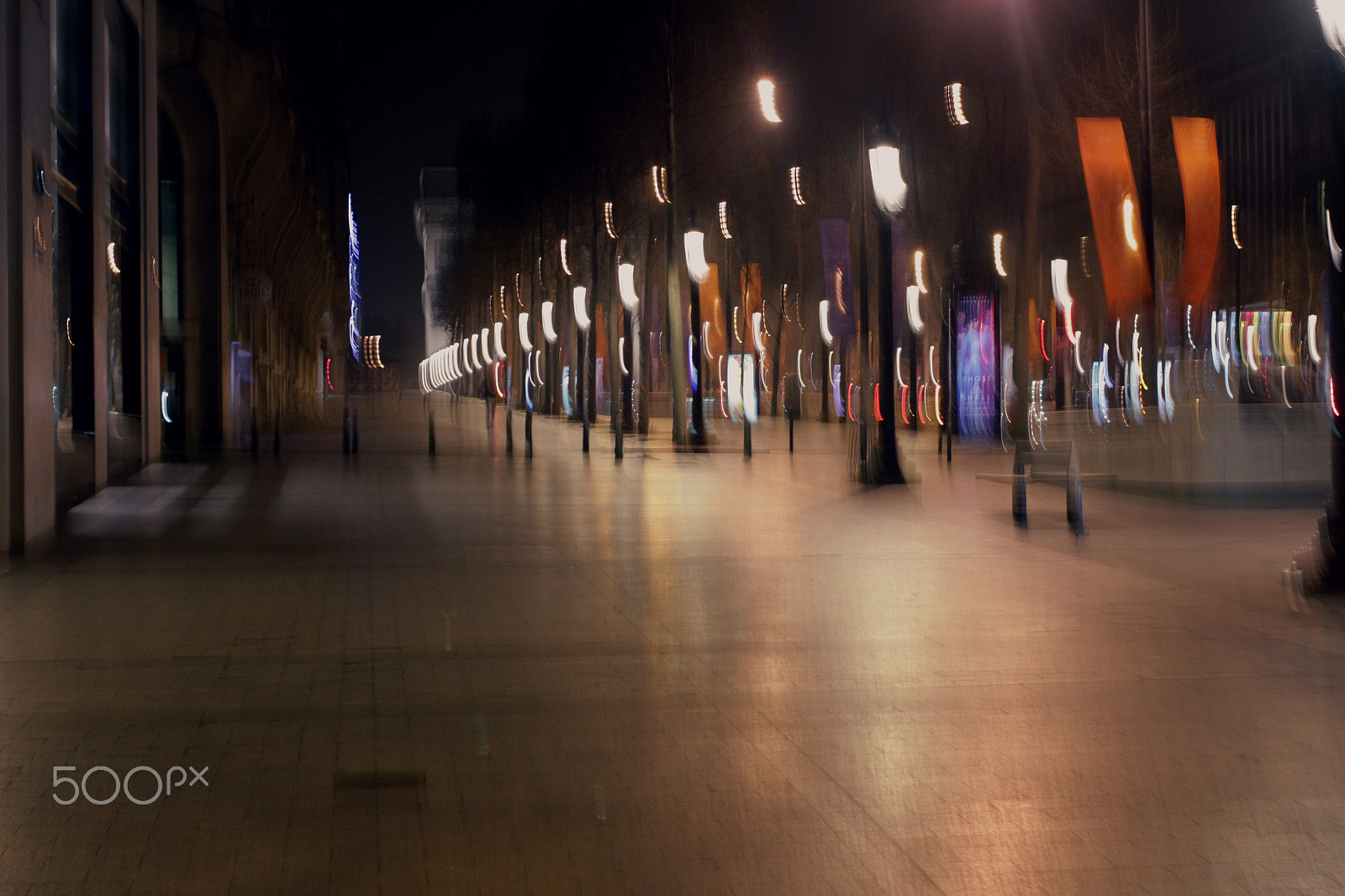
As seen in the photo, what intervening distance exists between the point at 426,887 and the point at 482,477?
19571 millimetres

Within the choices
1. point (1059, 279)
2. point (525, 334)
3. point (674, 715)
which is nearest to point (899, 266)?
point (1059, 279)

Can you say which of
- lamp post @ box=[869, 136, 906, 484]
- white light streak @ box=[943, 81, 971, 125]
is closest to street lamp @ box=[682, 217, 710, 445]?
white light streak @ box=[943, 81, 971, 125]

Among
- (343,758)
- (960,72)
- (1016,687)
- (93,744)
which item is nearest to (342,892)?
(343,758)

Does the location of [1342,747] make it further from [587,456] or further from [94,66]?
[587,456]

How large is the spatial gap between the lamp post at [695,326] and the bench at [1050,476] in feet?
35.8

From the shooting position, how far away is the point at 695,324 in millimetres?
36156

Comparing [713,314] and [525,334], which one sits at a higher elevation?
[525,334]

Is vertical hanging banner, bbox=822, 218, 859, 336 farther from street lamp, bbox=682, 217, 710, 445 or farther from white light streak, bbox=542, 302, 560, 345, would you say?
white light streak, bbox=542, 302, 560, 345

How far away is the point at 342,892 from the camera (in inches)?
173

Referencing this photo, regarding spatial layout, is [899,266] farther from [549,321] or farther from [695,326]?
[549,321]

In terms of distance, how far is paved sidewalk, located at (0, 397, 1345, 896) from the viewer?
15.6 ft

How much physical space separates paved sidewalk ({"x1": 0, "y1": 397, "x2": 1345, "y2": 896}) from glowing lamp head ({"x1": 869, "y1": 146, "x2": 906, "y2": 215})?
8881mm

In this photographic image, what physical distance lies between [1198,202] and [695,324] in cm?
1614

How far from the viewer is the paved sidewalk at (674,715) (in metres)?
4.76
